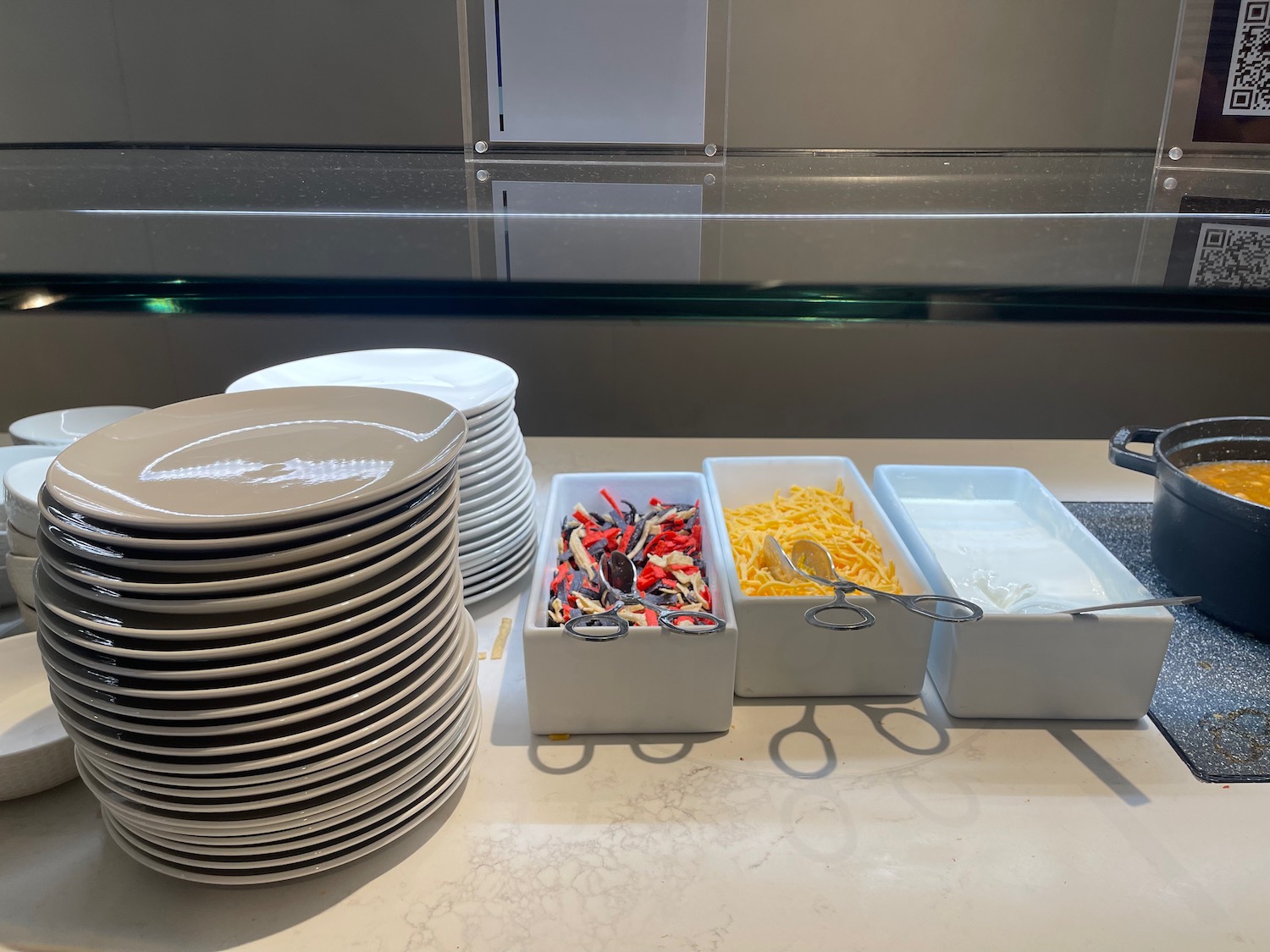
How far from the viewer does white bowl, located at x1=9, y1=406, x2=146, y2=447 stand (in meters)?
0.99

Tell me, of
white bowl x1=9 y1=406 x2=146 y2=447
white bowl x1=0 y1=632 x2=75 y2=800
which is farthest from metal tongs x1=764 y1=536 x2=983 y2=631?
white bowl x1=9 y1=406 x2=146 y2=447

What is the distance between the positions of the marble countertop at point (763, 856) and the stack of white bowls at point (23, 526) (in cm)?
21

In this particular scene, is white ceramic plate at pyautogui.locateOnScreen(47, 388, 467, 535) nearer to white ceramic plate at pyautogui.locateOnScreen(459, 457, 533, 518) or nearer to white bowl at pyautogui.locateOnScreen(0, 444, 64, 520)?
white ceramic plate at pyautogui.locateOnScreen(459, 457, 533, 518)

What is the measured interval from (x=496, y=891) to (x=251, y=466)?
364mm

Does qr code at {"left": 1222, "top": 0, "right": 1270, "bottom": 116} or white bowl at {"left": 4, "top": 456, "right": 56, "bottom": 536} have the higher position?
qr code at {"left": 1222, "top": 0, "right": 1270, "bottom": 116}

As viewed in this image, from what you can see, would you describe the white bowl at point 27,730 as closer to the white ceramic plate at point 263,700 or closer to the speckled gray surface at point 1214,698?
the white ceramic plate at point 263,700

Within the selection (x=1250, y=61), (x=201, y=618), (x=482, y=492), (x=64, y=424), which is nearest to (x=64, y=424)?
(x=64, y=424)

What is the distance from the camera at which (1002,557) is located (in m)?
0.88

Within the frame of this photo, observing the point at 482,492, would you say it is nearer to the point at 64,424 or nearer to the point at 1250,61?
the point at 64,424

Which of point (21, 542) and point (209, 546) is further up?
point (209, 546)

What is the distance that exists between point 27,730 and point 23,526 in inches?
7.5

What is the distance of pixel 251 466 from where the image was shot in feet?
1.98

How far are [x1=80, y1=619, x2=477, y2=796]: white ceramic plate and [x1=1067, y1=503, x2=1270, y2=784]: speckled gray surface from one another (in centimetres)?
68

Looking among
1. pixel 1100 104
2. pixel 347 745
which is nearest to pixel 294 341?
pixel 347 745
